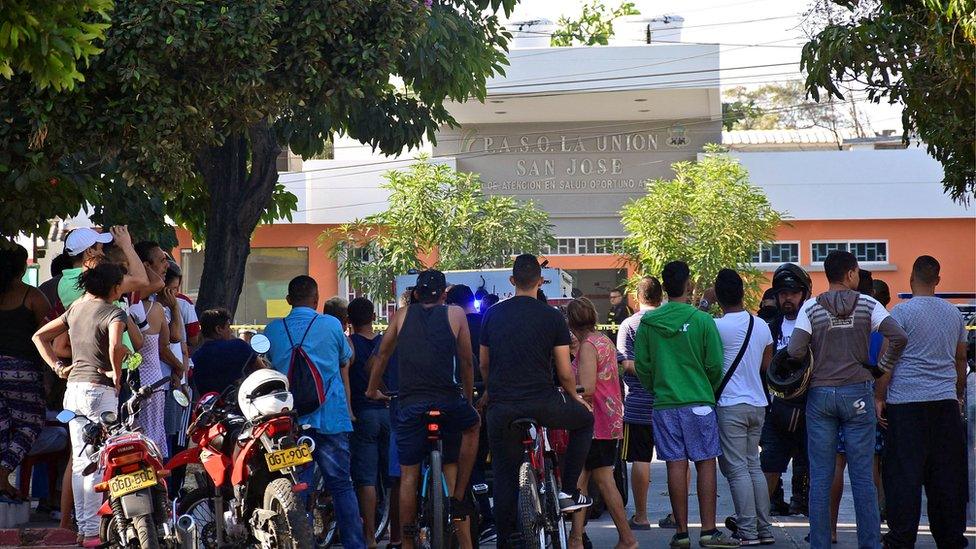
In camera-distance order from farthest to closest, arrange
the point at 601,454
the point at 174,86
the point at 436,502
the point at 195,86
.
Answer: the point at 195,86, the point at 174,86, the point at 601,454, the point at 436,502

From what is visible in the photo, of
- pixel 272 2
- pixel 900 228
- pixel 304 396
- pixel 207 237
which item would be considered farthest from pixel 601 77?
pixel 304 396

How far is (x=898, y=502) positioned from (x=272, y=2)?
19.7 feet

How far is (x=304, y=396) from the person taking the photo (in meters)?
8.70

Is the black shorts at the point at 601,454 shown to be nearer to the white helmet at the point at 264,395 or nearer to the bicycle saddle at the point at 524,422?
the bicycle saddle at the point at 524,422

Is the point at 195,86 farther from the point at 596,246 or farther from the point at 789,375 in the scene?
the point at 596,246

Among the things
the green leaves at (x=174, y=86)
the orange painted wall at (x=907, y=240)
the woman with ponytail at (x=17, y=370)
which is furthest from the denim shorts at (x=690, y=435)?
the orange painted wall at (x=907, y=240)

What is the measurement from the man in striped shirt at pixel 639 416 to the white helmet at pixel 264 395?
3.35m

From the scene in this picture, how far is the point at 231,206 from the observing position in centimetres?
1412

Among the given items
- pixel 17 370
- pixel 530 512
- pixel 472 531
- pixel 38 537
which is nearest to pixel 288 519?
pixel 530 512

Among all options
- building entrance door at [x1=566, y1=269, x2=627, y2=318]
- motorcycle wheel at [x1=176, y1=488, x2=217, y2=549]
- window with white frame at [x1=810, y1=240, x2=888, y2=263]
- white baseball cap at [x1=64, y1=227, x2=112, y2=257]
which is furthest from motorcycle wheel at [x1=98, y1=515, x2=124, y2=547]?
window with white frame at [x1=810, y1=240, x2=888, y2=263]

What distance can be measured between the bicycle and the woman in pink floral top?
77cm

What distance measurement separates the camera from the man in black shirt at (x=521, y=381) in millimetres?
8047

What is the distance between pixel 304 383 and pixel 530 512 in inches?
73.1

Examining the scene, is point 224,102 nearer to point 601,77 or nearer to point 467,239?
point 467,239
